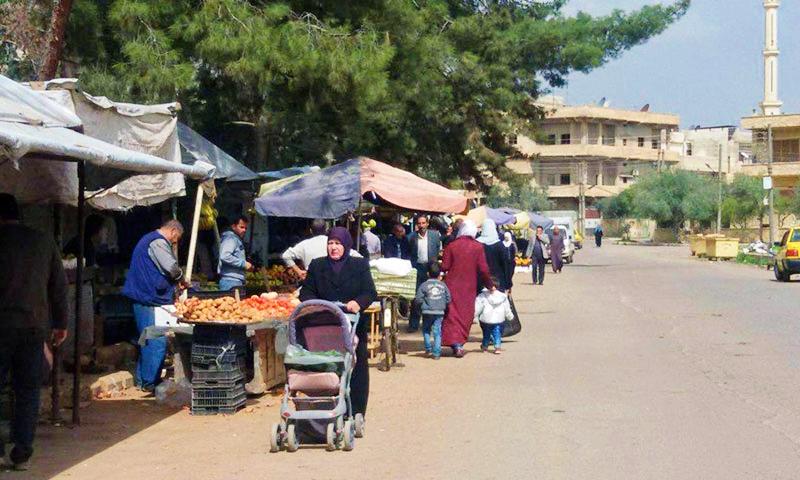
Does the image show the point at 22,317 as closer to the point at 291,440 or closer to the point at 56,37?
the point at 291,440

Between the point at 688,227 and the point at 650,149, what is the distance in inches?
437

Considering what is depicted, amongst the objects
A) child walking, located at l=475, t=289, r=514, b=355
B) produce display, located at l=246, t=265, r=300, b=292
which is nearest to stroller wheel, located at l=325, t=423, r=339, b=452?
child walking, located at l=475, t=289, r=514, b=355

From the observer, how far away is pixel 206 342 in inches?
418

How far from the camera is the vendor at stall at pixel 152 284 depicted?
11.7m

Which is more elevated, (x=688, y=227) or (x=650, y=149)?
(x=650, y=149)

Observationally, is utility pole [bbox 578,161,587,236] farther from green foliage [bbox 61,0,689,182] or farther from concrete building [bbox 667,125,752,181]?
green foliage [bbox 61,0,689,182]

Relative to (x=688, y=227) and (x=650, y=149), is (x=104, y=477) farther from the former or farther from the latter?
(x=650, y=149)

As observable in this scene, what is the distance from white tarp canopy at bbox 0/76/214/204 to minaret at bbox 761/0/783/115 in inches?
3507

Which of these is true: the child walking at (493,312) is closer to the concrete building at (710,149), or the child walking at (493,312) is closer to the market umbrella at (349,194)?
the market umbrella at (349,194)

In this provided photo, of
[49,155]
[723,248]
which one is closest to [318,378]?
[49,155]

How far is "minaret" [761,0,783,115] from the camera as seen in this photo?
93.9m

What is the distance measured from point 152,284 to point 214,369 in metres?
1.67

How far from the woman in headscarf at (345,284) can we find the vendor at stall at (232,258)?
4550 mm

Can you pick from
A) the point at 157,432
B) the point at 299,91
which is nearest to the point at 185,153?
the point at 299,91
